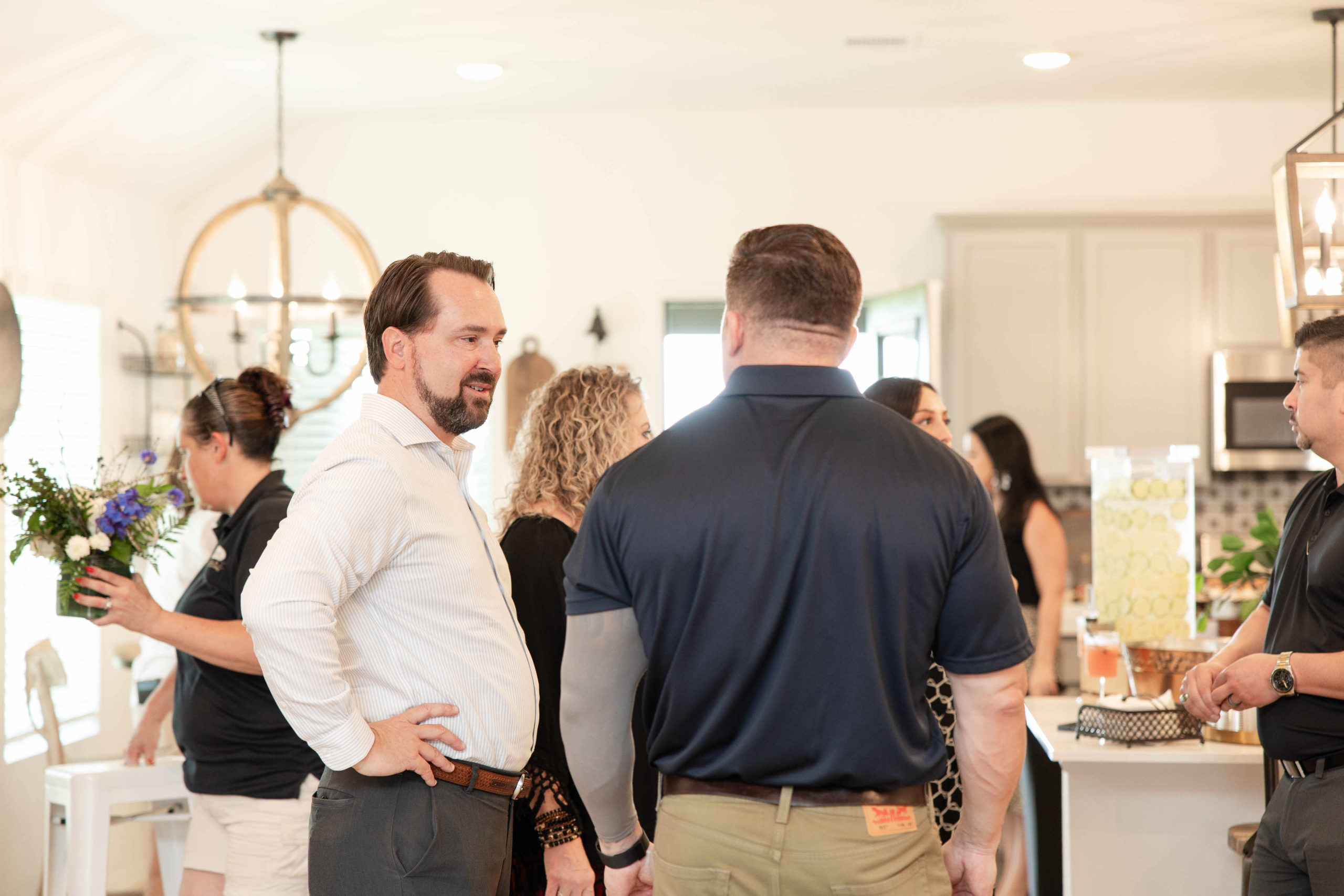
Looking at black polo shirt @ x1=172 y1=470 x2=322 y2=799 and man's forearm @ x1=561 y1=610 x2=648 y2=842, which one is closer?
man's forearm @ x1=561 y1=610 x2=648 y2=842

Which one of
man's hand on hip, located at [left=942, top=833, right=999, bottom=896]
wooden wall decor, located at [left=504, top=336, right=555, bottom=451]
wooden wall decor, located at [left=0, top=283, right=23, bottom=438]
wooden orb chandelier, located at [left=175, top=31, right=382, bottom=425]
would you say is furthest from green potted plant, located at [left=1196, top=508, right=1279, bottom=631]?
wooden wall decor, located at [left=0, top=283, right=23, bottom=438]

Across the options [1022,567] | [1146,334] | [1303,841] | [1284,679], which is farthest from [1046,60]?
[1303,841]

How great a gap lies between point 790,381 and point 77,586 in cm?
154

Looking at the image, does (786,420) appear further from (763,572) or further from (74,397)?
(74,397)

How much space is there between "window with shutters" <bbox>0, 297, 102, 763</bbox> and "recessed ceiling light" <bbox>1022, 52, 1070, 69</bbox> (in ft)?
12.0

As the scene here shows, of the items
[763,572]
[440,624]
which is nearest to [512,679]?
[440,624]

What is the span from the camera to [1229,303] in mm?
5168

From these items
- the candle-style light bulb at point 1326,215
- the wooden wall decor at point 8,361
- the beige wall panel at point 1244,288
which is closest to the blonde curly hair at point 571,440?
the candle-style light bulb at point 1326,215

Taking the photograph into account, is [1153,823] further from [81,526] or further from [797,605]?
[81,526]

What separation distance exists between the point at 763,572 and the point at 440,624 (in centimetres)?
56

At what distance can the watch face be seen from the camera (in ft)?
6.85

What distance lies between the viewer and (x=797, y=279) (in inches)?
56.7

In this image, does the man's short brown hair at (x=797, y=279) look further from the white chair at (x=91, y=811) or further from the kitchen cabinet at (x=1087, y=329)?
the kitchen cabinet at (x=1087, y=329)

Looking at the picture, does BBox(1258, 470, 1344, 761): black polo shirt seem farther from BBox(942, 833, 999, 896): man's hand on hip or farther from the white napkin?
BBox(942, 833, 999, 896): man's hand on hip
